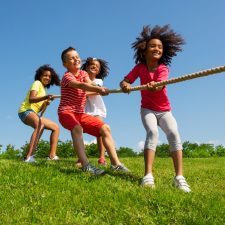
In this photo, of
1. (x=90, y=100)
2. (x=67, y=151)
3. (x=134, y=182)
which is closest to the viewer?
(x=134, y=182)

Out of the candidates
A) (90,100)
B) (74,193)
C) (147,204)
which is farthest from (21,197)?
(90,100)

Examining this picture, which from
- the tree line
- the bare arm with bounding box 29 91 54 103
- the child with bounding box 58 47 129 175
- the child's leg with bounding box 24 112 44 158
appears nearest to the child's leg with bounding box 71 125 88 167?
the child with bounding box 58 47 129 175

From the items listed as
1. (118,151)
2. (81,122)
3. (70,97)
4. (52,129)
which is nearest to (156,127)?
(81,122)

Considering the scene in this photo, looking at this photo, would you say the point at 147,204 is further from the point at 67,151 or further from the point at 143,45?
the point at 67,151

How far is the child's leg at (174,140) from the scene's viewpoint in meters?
7.33

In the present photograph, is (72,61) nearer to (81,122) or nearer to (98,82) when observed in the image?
(81,122)

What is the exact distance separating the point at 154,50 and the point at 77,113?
1833 mm

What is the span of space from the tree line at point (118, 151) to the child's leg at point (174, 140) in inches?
377

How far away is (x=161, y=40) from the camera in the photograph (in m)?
8.16

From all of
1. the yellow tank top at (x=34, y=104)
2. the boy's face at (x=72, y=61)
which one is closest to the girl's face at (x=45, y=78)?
the yellow tank top at (x=34, y=104)

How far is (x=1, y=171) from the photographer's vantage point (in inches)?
299

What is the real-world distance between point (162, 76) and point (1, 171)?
3.22 m

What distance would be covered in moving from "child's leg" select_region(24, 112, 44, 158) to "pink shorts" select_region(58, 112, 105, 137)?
235 centimetres

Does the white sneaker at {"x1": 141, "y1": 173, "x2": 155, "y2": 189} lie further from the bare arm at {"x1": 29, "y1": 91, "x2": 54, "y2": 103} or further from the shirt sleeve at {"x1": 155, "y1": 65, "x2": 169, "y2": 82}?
the bare arm at {"x1": 29, "y1": 91, "x2": 54, "y2": 103}
